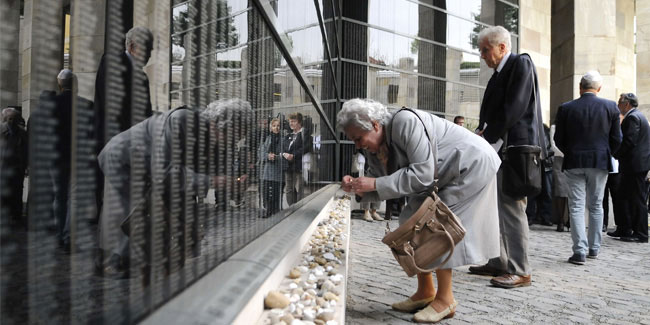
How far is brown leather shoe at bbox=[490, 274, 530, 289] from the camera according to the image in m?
3.52

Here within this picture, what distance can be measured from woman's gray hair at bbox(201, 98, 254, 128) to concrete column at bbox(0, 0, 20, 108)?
0.81m

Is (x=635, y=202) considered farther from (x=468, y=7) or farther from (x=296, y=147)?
(x=468, y=7)

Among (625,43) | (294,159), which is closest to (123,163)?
(294,159)

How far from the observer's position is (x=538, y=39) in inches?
620

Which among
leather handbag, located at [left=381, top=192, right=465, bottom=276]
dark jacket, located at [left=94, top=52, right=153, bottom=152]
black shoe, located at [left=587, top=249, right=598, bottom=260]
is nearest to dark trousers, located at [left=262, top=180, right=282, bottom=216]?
leather handbag, located at [left=381, top=192, right=465, bottom=276]

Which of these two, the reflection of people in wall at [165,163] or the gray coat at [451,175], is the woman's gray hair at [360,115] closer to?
the gray coat at [451,175]

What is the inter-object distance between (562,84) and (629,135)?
9.13 feet

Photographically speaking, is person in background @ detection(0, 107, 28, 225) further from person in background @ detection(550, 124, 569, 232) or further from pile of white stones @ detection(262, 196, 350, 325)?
person in background @ detection(550, 124, 569, 232)

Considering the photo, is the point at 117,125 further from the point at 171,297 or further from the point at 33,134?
the point at 171,297

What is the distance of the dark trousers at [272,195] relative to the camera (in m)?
2.65

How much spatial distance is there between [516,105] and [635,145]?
3715mm

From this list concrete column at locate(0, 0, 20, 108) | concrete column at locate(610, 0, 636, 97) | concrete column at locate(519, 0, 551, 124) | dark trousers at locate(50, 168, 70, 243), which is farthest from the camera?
concrete column at locate(519, 0, 551, 124)

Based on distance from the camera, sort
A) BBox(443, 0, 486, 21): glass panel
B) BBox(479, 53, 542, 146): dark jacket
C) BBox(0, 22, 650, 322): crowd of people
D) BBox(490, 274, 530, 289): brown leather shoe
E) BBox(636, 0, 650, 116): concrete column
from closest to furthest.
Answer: BBox(0, 22, 650, 322): crowd of people < BBox(490, 274, 530, 289): brown leather shoe < BBox(479, 53, 542, 146): dark jacket < BBox(636, 0, 650, 116): concrete column < BBox(443, 0, 486, 21): glass panel

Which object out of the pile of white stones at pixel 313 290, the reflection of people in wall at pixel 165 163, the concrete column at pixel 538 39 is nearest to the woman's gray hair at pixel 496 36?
the pile of white stones at pixel 313 290
